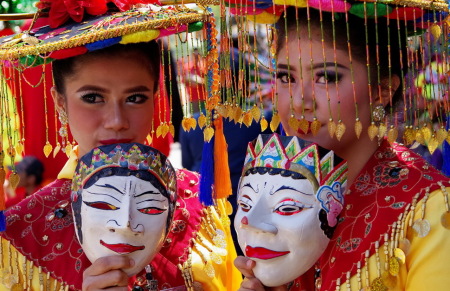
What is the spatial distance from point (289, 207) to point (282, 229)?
0.06 meters

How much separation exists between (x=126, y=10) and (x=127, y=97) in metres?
0.30

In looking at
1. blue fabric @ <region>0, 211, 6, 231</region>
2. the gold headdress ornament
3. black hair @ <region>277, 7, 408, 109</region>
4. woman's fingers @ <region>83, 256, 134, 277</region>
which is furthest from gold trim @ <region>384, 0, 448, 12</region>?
blue fabric @ <region>0, 211, 6, 231</region>

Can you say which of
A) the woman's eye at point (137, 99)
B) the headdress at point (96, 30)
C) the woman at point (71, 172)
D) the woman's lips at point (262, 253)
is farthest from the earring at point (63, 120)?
the woman's lips at point (262, 253)

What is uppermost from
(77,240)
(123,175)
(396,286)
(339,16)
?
(339,16)

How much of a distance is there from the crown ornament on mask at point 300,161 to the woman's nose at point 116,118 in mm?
562

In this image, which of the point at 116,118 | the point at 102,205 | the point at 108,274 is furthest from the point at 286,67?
the point at 108,274

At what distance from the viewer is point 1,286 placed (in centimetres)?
244

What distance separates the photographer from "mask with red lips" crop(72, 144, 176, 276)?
2.21 meters

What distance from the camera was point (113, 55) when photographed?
2.55 m

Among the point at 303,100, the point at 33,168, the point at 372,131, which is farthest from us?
the point at 33,168

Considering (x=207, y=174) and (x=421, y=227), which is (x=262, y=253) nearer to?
(x=421, y=227)

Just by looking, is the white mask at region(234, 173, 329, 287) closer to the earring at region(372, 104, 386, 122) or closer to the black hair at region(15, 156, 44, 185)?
the earring at region(372, 104, 386, 122)

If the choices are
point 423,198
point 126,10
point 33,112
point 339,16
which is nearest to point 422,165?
point 423,198

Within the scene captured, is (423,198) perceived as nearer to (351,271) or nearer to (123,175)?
(351,271)
